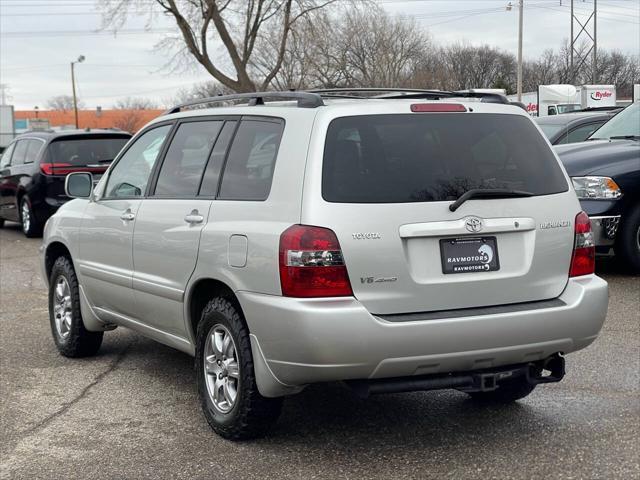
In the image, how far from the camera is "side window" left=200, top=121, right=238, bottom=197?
4914 millimetres

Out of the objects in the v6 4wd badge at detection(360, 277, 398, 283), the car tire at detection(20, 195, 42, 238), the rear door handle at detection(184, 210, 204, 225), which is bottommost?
the car tire at detection(20, 195, 42, 238)

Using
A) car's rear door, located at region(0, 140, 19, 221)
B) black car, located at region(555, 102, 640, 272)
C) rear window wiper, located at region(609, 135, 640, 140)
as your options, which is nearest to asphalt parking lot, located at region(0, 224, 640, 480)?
black car, located at region(555, 102, 640, 272)

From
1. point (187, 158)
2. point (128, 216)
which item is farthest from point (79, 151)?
point (187, 158)

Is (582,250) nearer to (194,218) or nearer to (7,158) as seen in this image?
(194,218)

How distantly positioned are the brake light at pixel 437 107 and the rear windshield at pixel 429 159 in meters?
0.03

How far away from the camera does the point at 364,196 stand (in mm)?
4207

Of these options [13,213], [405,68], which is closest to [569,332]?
[13,213]

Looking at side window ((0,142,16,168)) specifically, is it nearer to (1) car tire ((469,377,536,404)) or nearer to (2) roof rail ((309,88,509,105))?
(2) roof rail ((309,88,509,105))

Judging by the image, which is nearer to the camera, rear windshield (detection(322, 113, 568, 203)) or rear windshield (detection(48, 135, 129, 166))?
rear windshield (detection(322, 113, 568, 203))

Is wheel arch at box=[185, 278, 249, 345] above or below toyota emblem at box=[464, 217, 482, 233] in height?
below

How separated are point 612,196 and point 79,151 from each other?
868cm

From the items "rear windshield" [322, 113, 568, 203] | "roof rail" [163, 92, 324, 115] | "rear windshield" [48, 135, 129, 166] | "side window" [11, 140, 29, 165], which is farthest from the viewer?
"side window" [11, 140, 29, 165]

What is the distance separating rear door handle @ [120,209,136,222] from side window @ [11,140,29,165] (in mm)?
10611

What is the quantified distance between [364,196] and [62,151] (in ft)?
37.2
